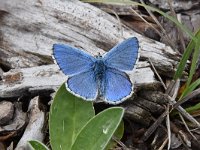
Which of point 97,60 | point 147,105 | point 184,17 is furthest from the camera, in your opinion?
point 184,17

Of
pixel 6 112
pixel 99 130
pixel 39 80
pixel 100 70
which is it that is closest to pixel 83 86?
pixel 100 70

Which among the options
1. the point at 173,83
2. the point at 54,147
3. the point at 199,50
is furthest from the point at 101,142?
the point at 199,50

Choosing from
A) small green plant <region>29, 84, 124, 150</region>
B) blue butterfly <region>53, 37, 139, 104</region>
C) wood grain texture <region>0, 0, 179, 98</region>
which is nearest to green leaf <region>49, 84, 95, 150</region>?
small green plant <region>29, 84, 124, 150</region>

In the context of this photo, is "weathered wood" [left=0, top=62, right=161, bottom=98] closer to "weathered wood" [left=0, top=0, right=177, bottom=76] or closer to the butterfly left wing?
"weathered wood" [left=0, top=0, right=177, bottom=76]

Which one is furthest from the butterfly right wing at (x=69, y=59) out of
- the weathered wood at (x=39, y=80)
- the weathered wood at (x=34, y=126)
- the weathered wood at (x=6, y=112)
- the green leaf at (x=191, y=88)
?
the green leaf at (x=191, y=88)

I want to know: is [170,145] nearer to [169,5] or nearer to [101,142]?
[101,142]

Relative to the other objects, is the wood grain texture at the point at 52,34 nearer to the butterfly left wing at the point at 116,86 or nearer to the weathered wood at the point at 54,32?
the weathered wood at the point at 54,32

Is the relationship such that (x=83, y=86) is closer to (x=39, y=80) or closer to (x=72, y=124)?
(x=72, y=124)
